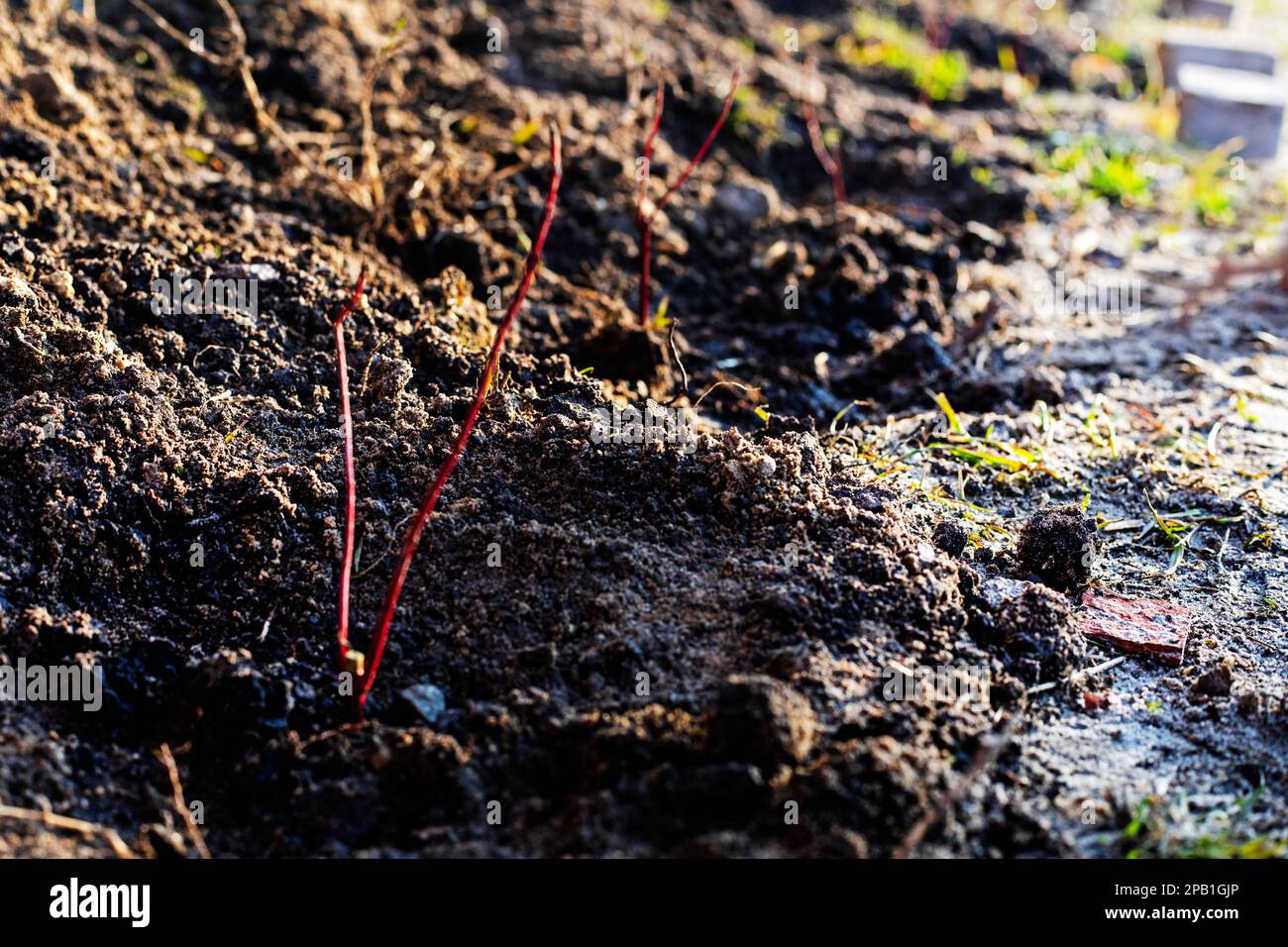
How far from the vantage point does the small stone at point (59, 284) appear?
2.98m

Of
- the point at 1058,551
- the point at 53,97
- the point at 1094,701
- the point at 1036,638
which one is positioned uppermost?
the point at 53,97

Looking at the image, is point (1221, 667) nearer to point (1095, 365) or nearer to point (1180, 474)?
point (1180, 474)

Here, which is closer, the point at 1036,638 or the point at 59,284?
the point at 1036,638

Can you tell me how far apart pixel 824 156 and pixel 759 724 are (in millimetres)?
3473

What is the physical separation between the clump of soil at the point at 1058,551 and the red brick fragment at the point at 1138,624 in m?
0.06

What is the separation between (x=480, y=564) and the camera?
2623mm

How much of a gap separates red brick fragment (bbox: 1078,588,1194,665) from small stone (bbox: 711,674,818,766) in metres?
0.93

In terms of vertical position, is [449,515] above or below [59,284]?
below

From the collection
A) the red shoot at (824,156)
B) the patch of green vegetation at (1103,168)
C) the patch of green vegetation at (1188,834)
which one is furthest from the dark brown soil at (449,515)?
the patch of green vegetation at (1103,168)

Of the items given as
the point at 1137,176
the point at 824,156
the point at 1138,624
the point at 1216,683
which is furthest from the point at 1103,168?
the point at 1216,683

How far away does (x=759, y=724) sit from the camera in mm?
2156

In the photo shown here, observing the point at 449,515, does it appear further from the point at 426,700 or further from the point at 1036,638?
the point at 1036,638

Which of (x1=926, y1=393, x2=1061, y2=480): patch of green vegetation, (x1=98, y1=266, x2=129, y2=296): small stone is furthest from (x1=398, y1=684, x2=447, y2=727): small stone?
(x1=926, y1=393, x2=1061, y2=480): patch of green vegetation
